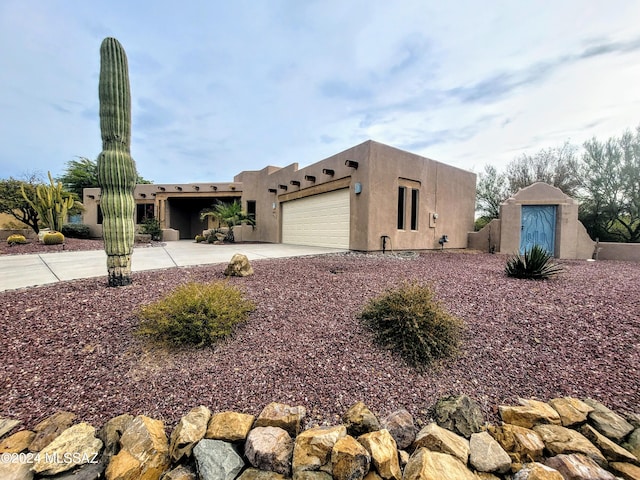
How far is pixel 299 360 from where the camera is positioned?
263 cm

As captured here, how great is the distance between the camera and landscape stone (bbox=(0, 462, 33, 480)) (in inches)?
63.4

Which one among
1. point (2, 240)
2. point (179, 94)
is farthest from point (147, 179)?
point (179, 94)

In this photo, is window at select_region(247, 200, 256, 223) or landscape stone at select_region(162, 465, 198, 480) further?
window at select_region(247, 200, 256, 223)

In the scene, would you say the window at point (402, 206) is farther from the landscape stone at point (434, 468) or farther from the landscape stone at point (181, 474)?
the landscape stone at point (181, 474)

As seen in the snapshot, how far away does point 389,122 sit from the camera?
489 inches

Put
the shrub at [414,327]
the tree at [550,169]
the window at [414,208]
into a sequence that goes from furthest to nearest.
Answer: the tree at [550,169]
the window at [414,208]
the shrub at [414,327]

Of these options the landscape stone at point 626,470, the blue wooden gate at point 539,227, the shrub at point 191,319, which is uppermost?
the blue wooden gate at point 539,227

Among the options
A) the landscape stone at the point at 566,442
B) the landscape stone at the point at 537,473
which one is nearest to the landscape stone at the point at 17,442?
the landscape stone at the point at 537,473

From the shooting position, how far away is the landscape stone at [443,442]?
180cm

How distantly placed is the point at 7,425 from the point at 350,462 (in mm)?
2384

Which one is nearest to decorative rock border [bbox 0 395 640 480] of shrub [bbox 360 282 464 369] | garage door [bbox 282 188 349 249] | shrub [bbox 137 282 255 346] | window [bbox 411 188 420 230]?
shrub [bbox 360 282 464 369]

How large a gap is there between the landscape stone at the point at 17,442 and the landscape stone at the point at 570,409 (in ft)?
12.3

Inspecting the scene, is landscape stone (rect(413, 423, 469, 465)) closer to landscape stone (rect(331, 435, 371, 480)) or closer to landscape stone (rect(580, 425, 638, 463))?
landscape stone (rect(331, 435, 371, 480))

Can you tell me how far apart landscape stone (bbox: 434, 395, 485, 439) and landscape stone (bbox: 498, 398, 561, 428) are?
0.19 metres
